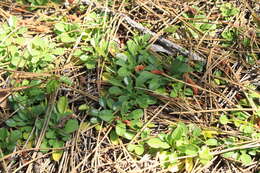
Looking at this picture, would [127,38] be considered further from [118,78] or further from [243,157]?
[243,157]

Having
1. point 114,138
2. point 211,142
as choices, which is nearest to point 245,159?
point 211,142

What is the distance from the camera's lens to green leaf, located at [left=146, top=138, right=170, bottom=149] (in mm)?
1518

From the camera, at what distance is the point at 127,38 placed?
192 cm

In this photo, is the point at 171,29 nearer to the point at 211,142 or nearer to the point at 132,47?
the point at 132,47

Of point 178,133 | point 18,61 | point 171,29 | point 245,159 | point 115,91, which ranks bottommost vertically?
point 245,159

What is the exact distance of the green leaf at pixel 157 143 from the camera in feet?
Result: 4.98

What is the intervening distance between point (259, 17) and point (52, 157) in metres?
1.36

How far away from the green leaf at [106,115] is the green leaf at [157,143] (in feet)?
0.66

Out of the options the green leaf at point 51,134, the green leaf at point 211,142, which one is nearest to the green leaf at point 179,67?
the green leaf at point 211,142

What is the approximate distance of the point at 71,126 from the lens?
61.4 inches

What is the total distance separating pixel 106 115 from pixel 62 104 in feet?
0.72

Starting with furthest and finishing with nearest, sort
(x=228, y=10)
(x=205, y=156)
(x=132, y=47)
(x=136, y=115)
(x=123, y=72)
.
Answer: (x=228, y=10), (x=132, y=47), (x=123, y=72), (x=136, y=115), (x=205, y=156)

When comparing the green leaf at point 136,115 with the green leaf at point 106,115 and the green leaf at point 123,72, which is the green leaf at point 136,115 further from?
the green leaf at point 123,72

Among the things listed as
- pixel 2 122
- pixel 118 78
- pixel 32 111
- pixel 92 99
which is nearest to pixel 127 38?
pixel 118 78
